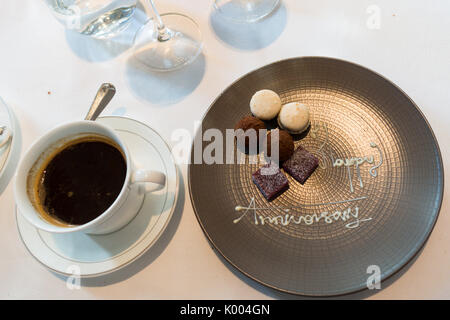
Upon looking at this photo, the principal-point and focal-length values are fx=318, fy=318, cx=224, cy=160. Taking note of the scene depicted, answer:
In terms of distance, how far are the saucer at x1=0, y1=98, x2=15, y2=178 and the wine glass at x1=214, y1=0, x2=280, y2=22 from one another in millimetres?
616

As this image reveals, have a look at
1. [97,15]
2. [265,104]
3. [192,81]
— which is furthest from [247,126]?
[97,15]

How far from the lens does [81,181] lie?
2.13 feet

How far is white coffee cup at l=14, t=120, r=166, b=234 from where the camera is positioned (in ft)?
1.84

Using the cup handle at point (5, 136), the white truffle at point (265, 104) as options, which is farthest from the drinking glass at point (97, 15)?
the white truffle at point (265, 104)

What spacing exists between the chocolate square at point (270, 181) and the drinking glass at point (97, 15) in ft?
1.89

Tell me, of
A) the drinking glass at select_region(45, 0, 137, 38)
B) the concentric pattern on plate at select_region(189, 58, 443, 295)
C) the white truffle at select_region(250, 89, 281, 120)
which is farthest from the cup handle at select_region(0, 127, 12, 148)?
the white truffle at select_region(250, 89, 281, 120)

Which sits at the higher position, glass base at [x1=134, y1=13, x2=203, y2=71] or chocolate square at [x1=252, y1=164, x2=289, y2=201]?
glass base at [x1=134, y1=13, x2=203, y2=71]

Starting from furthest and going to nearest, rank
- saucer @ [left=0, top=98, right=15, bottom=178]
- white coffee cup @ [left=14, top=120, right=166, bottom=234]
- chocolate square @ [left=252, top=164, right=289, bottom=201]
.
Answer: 1. saucer @ [left=0, top=98, right=15, bottom=178]
2. chocolate square @ [left=252, top=164, right=289, bottom=201]
3. white coffee cup @ [left=14, top=120, right=166, bottom=234]

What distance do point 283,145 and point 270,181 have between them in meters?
0.08

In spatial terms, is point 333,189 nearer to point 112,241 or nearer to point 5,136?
point 112,241

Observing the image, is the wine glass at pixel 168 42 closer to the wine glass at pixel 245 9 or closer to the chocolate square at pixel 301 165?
the wine glass at pixel 245 9

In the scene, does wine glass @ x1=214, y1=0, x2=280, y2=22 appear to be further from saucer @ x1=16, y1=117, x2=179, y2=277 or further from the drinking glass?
saucer @ x1=16, y1=117, x2=179, y2=277

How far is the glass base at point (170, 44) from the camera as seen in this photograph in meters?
0.85
